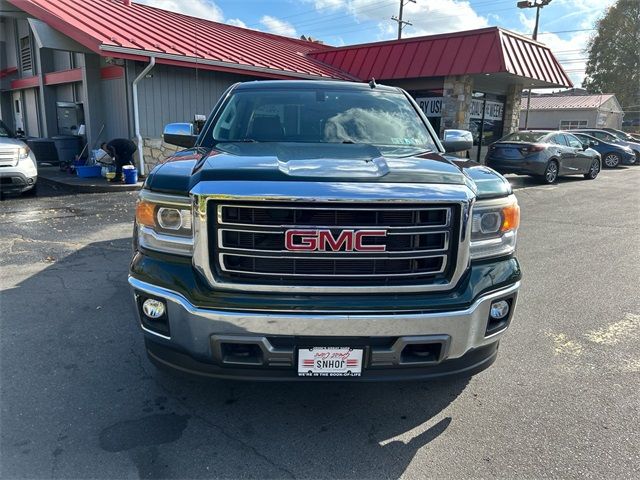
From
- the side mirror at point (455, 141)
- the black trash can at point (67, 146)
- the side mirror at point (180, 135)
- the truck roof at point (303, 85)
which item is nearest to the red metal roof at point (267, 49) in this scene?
the black trash can at point (67, 146)

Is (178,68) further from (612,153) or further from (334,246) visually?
(612,153)

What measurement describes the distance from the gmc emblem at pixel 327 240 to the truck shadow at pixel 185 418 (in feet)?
2.93

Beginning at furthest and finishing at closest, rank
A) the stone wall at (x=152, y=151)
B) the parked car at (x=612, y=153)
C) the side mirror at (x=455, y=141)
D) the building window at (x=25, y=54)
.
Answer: the parked car at (x=612, y=153)
the building window at (x=25, y=54)
the stone wall at (x=152, y=151)
the side mirror at (x=455, y=141)

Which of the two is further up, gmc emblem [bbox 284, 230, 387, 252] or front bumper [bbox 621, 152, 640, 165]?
gmc emblem [bbox 284, 230, 387, 252]

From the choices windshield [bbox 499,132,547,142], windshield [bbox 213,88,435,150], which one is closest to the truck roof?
windshield [bbox 213,88,435,150]

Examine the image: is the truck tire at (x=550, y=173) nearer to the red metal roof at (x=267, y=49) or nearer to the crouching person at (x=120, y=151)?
the red metal roof at (x=267, y=49)

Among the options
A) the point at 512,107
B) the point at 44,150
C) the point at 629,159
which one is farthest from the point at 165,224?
the point at 629,159

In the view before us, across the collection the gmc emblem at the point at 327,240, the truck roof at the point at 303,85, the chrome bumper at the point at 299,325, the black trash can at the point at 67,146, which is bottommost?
the black trash can at the point at 67,146

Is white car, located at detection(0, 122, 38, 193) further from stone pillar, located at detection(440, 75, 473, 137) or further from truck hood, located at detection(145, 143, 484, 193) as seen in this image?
stone pillar, located at detection(440, 75, 473, 137)

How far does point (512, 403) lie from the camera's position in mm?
3037

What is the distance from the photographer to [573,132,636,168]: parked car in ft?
71.6

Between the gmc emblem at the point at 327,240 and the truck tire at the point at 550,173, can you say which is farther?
the truck tire at the point at 550,173

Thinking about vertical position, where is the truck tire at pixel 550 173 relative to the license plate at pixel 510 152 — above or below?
below

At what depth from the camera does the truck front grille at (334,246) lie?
7.77 feet
